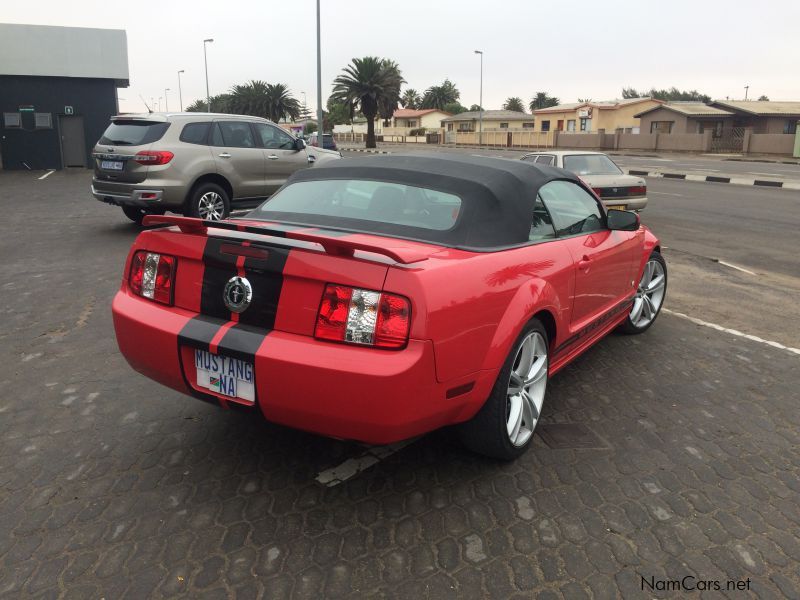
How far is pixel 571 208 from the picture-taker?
415cm

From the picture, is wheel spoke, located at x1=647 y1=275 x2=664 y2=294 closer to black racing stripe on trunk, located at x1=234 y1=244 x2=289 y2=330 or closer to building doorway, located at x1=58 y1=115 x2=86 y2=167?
black racing stripe on trunk, located at x1=234 y1=244 x2=289 y2=330

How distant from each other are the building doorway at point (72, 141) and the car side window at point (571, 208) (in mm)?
27475

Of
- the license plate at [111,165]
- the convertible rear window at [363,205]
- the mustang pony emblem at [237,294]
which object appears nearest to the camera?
the mustang pony emblem at [237,294]

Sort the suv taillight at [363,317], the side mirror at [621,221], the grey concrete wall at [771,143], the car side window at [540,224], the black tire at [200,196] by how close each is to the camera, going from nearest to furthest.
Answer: the suv taillight at [363,317] → the car side window at [540,224] → the side mirror at [621,221] → the black tire at [200,196] → the grey concrete wall at [771,143]

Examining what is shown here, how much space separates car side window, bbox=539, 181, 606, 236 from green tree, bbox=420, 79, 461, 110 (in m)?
108

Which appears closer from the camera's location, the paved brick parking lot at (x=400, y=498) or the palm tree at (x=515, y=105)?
the paved brick parking lot at (x=400, y=498)

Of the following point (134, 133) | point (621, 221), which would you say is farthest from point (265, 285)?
point (134, 133)

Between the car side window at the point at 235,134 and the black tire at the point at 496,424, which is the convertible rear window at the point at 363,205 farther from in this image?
the car side window at the point at 235,134

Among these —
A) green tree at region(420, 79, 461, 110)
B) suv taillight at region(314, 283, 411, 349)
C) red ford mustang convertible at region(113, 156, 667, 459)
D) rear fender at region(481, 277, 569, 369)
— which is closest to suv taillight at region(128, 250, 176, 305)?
red ford mustang convertible at region(113, 156, 667, 459)

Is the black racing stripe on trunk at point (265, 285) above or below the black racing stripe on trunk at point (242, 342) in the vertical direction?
above

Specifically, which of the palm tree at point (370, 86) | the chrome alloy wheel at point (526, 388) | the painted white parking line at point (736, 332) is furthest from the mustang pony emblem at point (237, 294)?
Result: the palm tree at point (370, 86)

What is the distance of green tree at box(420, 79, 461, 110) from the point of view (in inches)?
4242

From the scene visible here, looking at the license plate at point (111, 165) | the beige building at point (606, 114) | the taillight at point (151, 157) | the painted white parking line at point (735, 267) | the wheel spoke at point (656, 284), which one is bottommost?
the painted white parking line at point (735, 267)

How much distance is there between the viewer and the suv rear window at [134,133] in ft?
31.3
